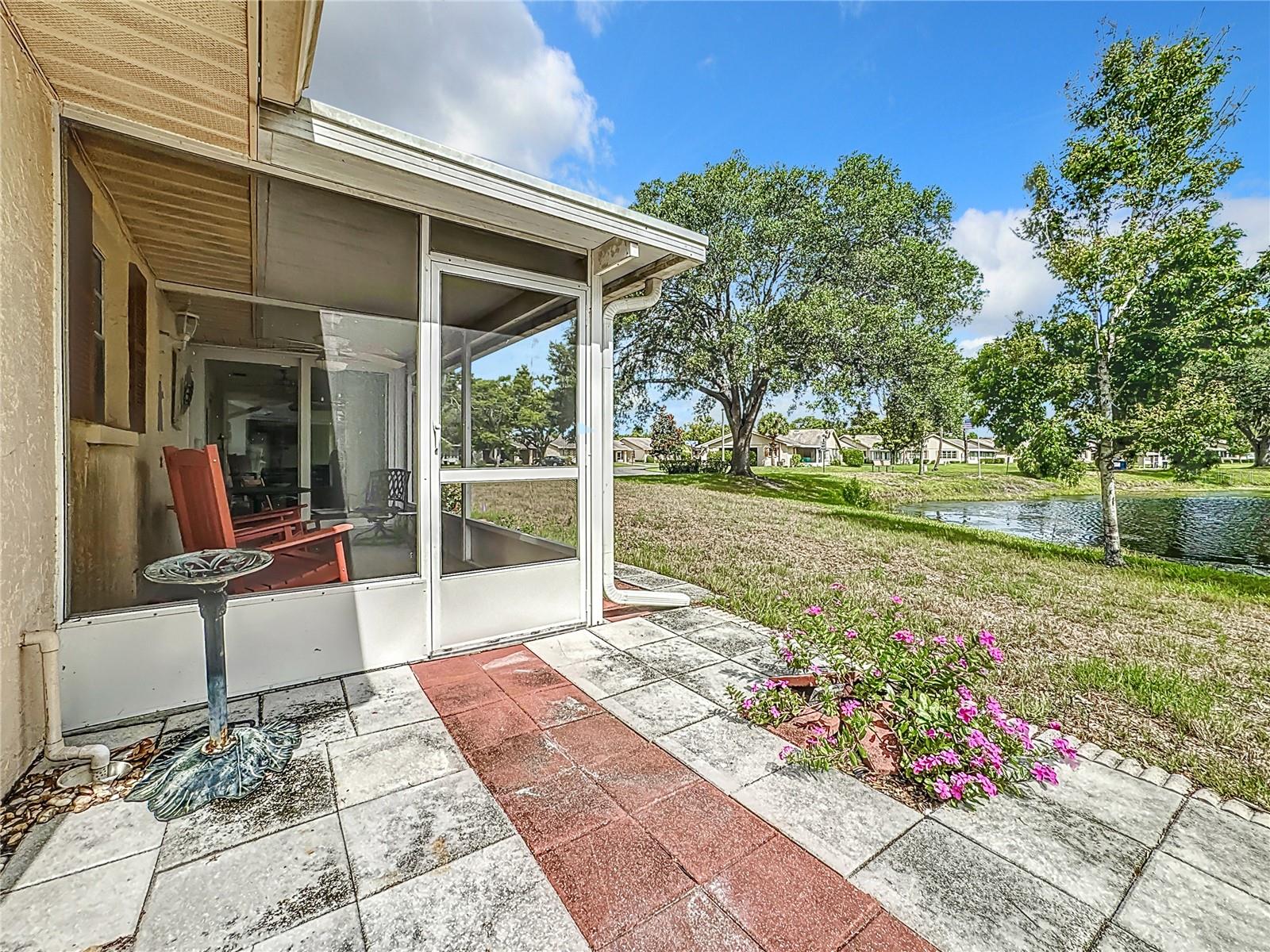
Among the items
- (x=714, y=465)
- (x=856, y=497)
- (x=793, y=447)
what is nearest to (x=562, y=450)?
→ (x=856, y=497)

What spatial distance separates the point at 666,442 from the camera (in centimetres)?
3450

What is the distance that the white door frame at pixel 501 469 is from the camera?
2.99 metres

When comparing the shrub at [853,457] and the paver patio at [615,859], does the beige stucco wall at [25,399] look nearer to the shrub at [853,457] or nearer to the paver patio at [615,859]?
the paver patio at [615,859]

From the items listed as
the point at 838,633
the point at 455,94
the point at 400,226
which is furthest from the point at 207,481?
the point at 455,94

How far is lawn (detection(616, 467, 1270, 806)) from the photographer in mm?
2578

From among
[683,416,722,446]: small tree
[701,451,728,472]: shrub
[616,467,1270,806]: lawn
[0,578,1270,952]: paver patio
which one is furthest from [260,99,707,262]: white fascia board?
[683,416,722,446]: small tree

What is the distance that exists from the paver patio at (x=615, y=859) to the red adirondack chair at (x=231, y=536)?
2.61 feet

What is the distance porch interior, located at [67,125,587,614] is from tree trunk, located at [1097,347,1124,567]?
8.26 m

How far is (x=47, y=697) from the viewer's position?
2.00 meters

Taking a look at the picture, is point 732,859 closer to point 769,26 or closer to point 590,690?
point 590,690

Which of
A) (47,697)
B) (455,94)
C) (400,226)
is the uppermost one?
(455,94)

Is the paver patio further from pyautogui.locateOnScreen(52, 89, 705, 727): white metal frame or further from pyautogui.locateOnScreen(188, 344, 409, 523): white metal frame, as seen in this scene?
pyautogui.locateOnScreen(188, 344, 409, 523): white metal frame

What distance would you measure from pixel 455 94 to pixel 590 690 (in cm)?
859

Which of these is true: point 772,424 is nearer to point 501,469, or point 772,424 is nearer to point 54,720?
point 501,469
